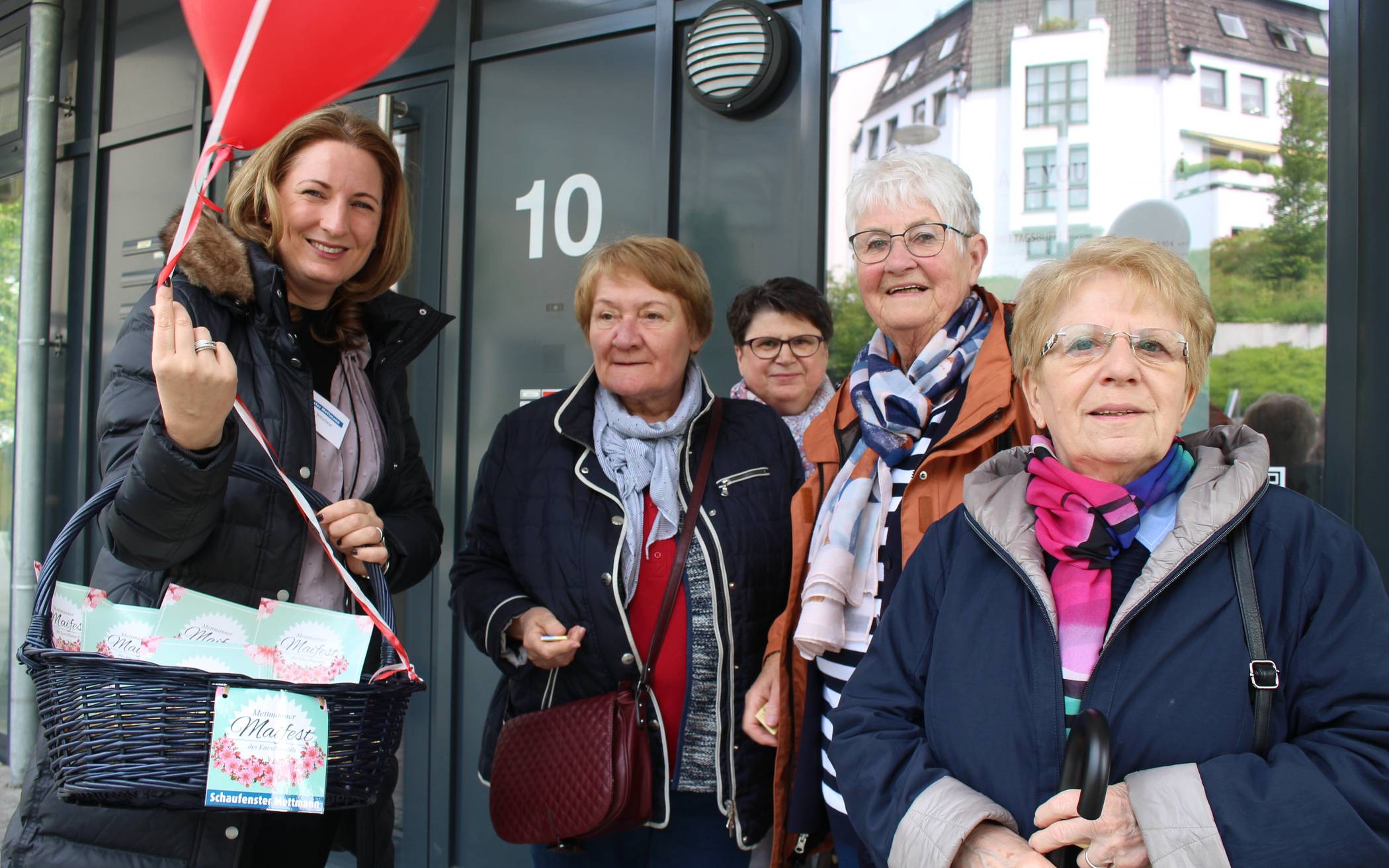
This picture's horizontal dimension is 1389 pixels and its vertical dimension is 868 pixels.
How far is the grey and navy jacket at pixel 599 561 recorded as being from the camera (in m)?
2.17

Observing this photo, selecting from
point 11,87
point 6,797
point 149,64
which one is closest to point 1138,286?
point 149,64

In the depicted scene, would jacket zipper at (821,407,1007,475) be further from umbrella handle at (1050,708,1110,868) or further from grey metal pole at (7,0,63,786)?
grey metal pole at (7,0,63,786)

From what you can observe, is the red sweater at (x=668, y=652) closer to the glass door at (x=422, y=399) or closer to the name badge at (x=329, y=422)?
the name badge at (x=329, y=422)

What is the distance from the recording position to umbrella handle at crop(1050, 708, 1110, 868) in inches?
41.4

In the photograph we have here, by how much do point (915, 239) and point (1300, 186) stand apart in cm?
143

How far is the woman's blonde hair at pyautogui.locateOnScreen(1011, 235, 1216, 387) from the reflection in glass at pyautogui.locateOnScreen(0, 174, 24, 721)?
246 inches

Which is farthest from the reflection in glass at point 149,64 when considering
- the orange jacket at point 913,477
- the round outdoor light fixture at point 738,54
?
the orange jacket at point 913,477

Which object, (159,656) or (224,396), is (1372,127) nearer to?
(224,396)

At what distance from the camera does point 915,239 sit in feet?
6.72

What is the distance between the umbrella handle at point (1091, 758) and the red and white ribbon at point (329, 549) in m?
1.02

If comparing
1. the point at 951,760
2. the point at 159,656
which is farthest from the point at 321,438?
the point at 951,760

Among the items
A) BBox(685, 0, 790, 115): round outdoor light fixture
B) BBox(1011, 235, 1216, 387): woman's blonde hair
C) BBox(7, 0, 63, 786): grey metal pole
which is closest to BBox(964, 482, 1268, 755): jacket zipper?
BBox(1011, 235, 1216, 387): woman's blonde hair

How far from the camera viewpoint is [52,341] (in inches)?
223

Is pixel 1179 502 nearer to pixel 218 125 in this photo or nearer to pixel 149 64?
pixel 218 125
